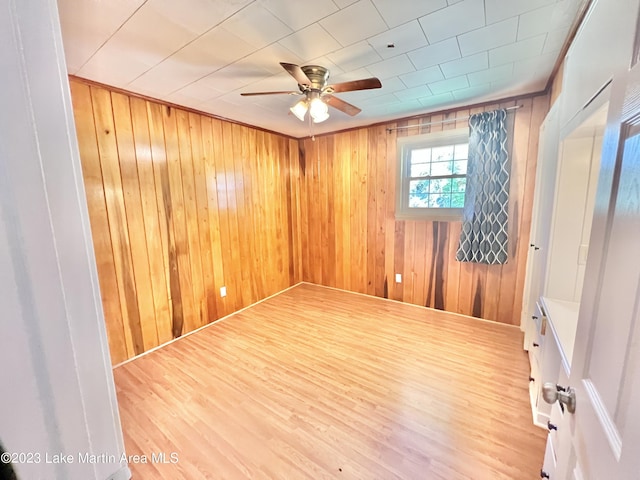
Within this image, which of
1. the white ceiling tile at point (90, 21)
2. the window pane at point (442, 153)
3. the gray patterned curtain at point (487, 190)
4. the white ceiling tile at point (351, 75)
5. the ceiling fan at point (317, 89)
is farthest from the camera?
the window pane at point (442, 153)

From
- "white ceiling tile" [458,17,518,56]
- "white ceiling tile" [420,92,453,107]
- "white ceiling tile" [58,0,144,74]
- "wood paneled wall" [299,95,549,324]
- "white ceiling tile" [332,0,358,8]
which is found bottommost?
"wood paneled wall" [299,95,549,324]

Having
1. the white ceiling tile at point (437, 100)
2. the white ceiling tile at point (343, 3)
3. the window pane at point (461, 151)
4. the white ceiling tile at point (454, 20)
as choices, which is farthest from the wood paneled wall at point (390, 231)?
the white ceiling tile at point (343, 3)

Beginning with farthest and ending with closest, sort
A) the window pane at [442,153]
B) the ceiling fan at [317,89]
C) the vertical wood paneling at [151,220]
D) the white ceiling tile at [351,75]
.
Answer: the window pane at [442,153], the vertical wood paneling at [151,220], the white ceiling tile at [351,75], the ceiling fan at [317,89]

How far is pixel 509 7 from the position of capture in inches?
53.2

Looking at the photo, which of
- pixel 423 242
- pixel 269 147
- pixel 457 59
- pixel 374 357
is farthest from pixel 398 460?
pixel 269 147

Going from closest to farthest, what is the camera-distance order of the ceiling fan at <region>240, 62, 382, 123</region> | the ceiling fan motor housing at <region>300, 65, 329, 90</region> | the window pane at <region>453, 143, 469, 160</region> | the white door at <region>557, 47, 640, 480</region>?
the white door at <region>557, 47, 640, 480</region> < the ceiling fan at <region>240, 62, 382, 123</region> < the ceiling fan motor housing at <region>300, 65, 329, 90</region> < the window pane at <region>453, 143, 469, 160</region>

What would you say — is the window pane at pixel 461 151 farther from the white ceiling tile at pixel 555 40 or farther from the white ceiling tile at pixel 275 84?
the white ceiling tile at pixel 275 84

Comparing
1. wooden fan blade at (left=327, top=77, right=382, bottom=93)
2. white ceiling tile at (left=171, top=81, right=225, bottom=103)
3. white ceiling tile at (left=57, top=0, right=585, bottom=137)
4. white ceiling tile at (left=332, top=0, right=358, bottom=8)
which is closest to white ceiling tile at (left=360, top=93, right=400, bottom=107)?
white ceiling tile at (left=57, top=0, right=585, bottom=137)

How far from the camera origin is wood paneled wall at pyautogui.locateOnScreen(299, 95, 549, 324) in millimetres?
2695

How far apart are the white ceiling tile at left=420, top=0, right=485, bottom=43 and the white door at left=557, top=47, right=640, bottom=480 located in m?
1.03

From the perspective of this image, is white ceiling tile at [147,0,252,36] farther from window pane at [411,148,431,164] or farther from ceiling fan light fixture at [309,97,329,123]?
window pane at [411,148,431,164]

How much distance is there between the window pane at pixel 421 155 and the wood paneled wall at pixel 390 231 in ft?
0.71

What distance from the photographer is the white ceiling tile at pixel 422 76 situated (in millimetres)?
1991

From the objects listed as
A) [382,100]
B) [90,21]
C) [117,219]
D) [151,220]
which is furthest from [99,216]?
[382,100]
